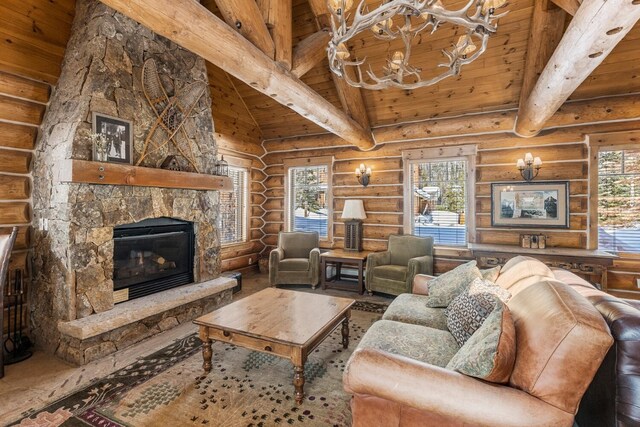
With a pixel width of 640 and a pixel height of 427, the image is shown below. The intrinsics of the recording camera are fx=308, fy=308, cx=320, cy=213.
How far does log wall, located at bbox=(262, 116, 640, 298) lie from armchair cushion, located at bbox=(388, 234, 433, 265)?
0.40 meters

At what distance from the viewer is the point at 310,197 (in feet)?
21.1

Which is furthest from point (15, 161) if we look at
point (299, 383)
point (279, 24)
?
point (299, 383)

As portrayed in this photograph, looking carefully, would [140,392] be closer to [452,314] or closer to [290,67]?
[452,314]

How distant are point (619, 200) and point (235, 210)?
606 centimetres

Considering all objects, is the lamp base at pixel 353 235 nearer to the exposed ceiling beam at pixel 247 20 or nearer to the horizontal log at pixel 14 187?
the exposed ceiling beam at pixel 247 20

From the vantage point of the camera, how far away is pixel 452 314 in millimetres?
2271

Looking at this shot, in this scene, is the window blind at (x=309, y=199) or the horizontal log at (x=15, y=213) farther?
the window blind at (x=309, y=199)

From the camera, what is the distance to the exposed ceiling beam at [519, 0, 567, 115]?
325cm

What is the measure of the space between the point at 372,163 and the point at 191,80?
3288 mm

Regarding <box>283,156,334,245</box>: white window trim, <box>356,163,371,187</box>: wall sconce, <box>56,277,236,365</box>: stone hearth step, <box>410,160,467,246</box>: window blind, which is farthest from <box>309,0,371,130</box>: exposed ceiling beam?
<box>56,277,236,365</box>: stone hearth step

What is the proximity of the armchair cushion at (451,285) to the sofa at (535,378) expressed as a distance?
35.4 inches

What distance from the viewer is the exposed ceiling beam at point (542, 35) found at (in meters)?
3.25

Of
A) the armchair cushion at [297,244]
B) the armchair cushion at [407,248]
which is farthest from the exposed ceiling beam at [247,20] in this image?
the armchair cushion at [407,248]

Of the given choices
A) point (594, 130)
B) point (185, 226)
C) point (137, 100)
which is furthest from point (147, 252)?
point (594, 130)
